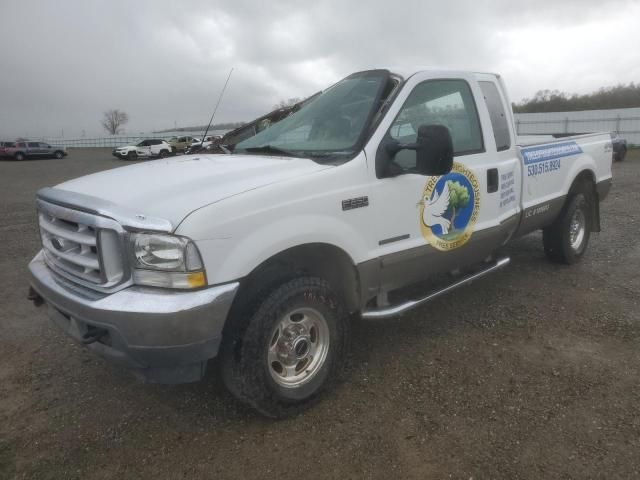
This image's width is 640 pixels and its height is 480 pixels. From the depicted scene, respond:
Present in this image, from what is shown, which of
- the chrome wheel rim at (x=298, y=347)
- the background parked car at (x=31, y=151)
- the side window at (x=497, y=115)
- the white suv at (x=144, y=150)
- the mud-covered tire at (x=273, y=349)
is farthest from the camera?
the background parked car at (x=31, y=151)

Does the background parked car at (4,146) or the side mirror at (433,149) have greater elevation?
the background parked car at (4,146)

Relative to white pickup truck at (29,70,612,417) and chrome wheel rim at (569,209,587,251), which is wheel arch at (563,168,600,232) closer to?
chrome wheel rim at (569,209,587,251)

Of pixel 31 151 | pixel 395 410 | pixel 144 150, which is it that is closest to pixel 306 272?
pixel 395 410

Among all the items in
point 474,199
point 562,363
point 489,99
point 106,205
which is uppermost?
point 489,99

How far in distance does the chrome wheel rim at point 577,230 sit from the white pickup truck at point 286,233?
179cm

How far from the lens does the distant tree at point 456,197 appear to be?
11.9 ft

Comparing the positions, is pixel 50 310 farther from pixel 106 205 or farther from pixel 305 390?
pixel 305 390

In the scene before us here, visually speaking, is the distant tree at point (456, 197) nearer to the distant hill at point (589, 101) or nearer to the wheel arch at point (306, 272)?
the wheel arch at point (306, 272)

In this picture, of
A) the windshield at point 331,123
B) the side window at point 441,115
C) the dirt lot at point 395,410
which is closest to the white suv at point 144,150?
the dirt lot at point 395,410

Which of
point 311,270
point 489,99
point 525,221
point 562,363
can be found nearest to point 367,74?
point 489,99

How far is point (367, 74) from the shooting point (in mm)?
3652

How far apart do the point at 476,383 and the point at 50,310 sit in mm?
2706

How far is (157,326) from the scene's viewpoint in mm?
2301

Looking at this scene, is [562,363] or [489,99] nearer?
[562,363]
